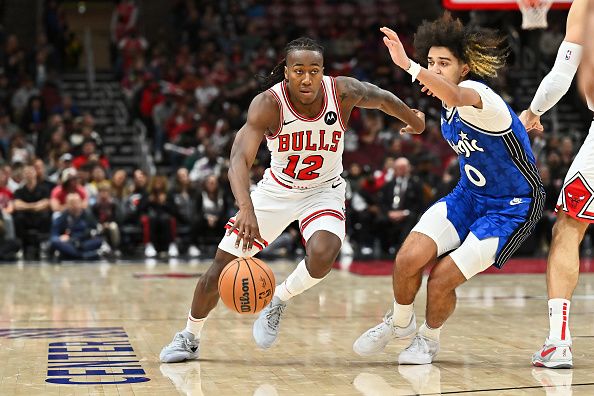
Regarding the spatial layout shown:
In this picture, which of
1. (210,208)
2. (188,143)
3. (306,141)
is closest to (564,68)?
(306,141)

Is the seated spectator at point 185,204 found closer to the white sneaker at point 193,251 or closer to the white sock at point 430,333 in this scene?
the white sneaker at point 193,251

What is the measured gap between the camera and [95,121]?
1903 cm

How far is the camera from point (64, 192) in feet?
46.7

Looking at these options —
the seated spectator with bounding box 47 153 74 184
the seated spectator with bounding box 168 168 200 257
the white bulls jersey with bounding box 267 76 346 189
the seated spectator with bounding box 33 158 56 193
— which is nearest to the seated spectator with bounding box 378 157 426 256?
the seated spectator with bounding box 168 168 200 257

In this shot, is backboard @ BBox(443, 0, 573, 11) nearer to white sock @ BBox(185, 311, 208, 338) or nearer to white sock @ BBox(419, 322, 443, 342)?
white sock @ BBox(419, 322, 443, 342)

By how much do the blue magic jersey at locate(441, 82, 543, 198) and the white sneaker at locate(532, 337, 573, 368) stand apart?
856 mm

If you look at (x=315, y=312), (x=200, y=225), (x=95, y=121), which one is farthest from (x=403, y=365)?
(x=95, y=121)

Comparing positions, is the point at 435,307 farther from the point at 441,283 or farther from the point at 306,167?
the point at 306,167

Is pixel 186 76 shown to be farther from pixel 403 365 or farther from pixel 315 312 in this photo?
pixel 403 365

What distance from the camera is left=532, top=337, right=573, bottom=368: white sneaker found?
5449 mm

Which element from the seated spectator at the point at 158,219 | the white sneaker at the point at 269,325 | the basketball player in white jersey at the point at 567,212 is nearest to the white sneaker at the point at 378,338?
the white sneaker at the point at 269,325

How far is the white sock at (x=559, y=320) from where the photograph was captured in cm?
555

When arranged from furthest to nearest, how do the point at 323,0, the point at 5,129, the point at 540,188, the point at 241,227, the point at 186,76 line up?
1. the point at 323,0
2. the point at 186,76
3. the point at 5,129
4. the point at 540,188
5. the point at 241,227

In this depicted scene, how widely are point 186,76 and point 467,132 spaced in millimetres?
13668
